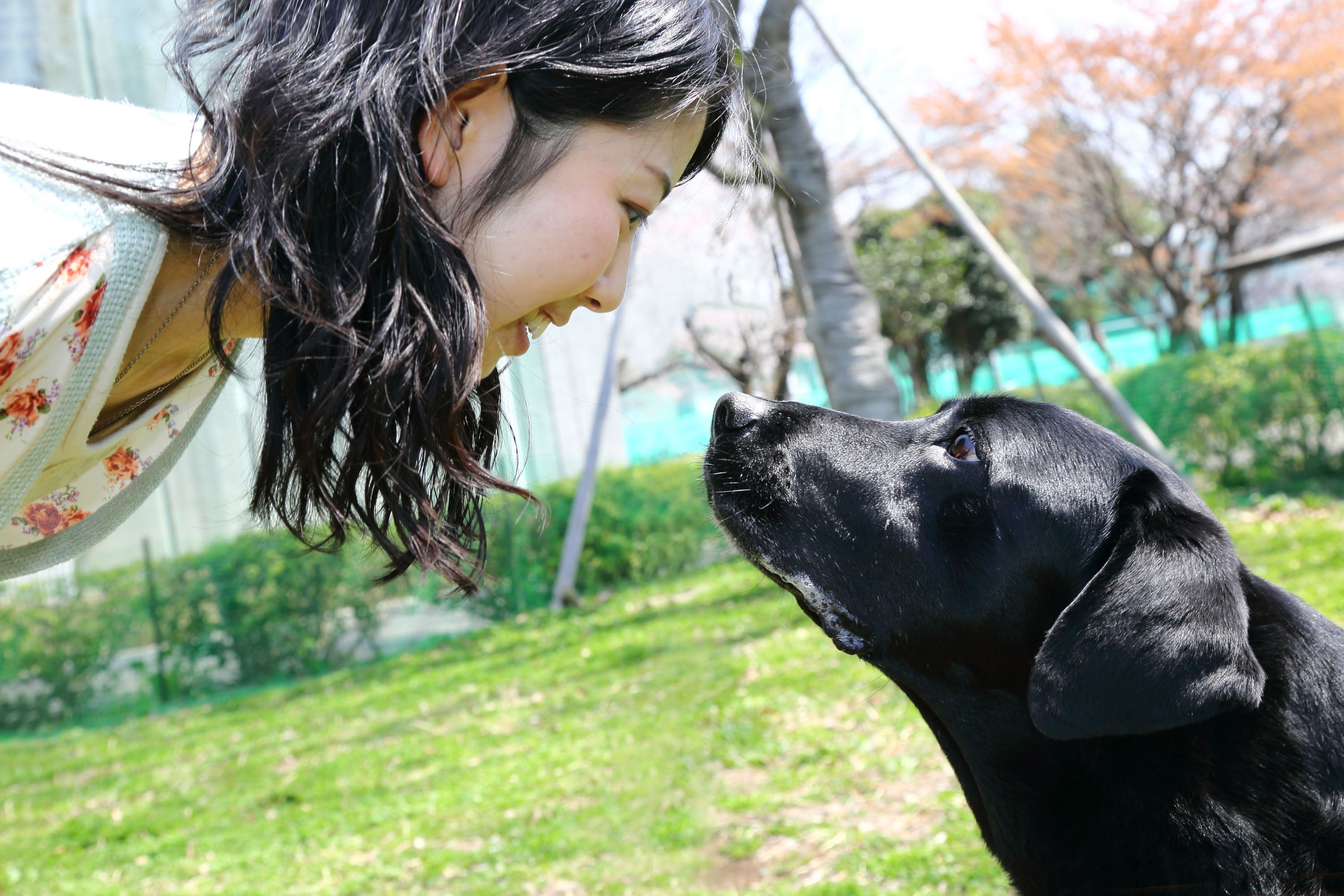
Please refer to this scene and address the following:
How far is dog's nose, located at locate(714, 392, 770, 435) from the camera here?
1972 mm

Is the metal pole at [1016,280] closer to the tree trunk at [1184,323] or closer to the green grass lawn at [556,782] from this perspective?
the green grass lawn at [556,782]

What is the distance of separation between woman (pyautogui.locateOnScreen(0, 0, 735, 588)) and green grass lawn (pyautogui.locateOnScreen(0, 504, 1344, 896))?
2009 millimetres

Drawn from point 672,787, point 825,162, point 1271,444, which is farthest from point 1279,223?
point 672,787

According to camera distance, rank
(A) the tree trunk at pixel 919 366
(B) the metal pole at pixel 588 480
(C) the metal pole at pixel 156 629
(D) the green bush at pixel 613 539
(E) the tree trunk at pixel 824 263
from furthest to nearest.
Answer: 1. (A) the tree trunk at pixel 919 366
2. (D) the green bush at pixel 613 539
3. (B) the metal pole at pixel 588 480
4. (C) the metal pole at pixel 156 629
5. (E) the tree trunk at pixel 824 263

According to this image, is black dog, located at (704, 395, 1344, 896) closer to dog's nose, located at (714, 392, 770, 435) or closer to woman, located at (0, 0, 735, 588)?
dog's nose, located at (714, 392, 770, 435)

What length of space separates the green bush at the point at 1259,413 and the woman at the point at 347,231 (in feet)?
25.5

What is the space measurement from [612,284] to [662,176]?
206 mm

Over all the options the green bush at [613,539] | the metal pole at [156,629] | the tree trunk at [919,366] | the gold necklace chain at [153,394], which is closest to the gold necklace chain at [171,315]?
the gold necklace chain at [153,394]

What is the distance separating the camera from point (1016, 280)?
6.80 m

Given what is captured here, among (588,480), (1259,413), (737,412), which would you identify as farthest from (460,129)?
(1259,413)

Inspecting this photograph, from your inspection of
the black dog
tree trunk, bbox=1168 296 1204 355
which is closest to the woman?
the black dog

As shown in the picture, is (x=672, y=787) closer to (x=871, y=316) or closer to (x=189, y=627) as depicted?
(x=871, y=316)

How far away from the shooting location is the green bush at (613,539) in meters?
9.38

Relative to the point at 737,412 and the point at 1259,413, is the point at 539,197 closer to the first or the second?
the point at 737,412
